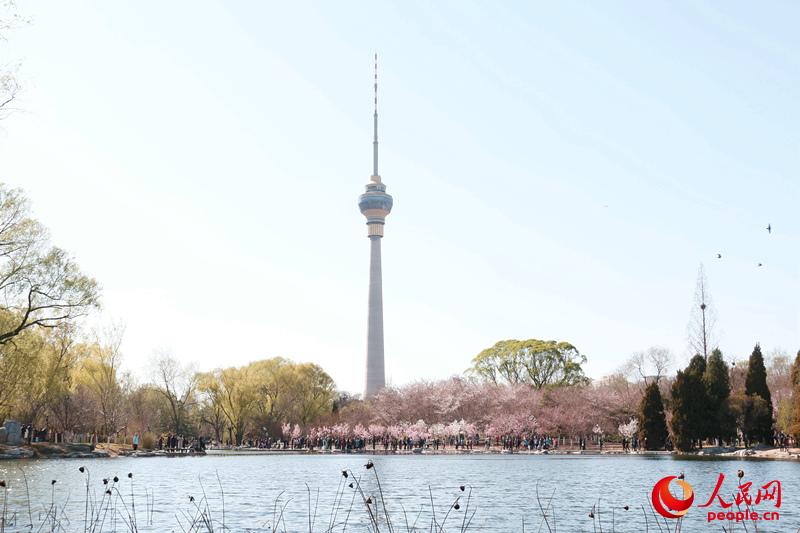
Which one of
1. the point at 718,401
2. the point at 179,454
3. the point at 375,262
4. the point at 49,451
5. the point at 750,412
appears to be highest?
the point at 375,262

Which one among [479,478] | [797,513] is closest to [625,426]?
[479,478]

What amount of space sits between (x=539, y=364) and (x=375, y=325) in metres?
57.0

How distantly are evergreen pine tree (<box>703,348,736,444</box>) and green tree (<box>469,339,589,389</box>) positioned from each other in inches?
1638

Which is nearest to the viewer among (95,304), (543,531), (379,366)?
(543,531)

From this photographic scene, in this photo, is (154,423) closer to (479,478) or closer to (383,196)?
(479,478)

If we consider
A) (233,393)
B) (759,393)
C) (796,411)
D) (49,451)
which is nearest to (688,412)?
(796,411)

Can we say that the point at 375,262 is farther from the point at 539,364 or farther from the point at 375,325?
the point at 539,364

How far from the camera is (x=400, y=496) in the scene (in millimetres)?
29328

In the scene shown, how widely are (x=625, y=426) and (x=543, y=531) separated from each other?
2678 inches

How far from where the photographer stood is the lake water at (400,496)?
2123cm

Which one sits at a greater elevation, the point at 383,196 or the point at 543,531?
the point at 383,196

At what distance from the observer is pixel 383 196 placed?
176 metres

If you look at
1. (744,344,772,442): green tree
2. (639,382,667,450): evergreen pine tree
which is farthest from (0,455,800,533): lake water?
(744,344,772,442): green tree

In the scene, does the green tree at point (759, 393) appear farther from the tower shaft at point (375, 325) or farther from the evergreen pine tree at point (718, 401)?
the tower shaft at point (375, 325)
